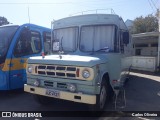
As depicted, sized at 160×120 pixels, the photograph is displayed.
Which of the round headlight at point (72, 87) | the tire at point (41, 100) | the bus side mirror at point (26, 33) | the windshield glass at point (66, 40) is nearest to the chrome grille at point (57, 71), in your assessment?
the round headlight at point (72, 87)

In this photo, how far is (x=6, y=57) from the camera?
24.3ft

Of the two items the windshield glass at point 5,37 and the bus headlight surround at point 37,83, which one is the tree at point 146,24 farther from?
the bus headlight surround at point 37,83

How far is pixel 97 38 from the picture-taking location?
21.9ft

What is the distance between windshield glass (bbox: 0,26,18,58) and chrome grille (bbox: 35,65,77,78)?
2.41 metres

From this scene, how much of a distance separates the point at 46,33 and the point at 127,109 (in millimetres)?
5387

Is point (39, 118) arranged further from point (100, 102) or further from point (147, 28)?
point (147, 28)

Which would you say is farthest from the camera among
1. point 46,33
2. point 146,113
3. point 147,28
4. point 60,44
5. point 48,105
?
point 147,28

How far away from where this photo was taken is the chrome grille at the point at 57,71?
5238 millimetres

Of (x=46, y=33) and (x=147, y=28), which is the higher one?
(x=147, y=28)

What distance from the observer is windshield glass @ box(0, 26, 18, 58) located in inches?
297

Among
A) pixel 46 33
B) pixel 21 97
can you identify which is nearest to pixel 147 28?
pixel 46 33

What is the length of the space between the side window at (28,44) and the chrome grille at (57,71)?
2449 mm

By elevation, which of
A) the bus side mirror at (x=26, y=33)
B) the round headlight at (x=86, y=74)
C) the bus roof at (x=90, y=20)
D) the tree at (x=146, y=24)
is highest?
the tree at (x=146, y=24)

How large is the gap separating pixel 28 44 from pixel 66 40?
6.72 ft
